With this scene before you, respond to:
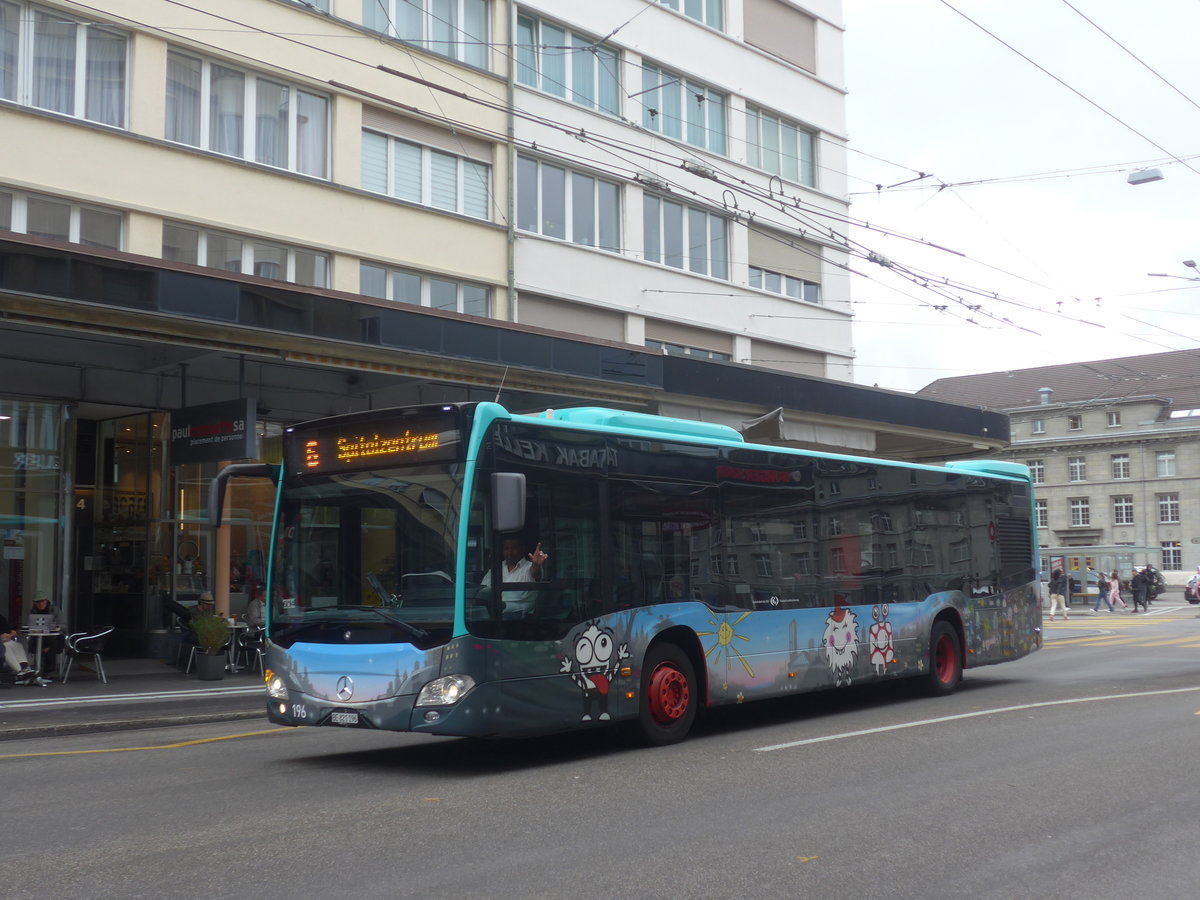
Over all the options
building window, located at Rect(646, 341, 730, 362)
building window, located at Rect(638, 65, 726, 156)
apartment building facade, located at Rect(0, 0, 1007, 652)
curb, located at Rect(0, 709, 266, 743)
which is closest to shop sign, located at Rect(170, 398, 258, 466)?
apartment building facade, located at Rect(0, 0, 1007, 652)

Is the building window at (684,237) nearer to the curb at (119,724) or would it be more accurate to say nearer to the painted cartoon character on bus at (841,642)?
the painted cartoon character on bus at (841,642)

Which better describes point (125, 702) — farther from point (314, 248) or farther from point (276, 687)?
point (314, 248)

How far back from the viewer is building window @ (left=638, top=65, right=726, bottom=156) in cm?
2878

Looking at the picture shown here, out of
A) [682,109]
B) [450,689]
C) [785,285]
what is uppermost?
[682,109]

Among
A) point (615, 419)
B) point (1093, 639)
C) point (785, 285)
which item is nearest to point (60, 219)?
point (615, 419)

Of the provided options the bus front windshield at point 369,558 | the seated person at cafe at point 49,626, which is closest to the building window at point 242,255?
the seated person at cafe at point 49,626

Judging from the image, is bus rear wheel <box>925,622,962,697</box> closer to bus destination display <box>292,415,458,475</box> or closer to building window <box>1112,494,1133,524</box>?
bus destination display <box>292,415,458,475</box>

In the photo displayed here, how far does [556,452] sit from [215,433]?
908cm

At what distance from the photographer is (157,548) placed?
2077 cm

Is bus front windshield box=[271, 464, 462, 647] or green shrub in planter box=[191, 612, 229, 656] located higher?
bus front windshield box=[271, 464, 462, 647]

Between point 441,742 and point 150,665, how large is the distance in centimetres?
1016

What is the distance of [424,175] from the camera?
2359 cm

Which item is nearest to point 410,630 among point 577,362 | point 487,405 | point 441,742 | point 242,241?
point 487,405

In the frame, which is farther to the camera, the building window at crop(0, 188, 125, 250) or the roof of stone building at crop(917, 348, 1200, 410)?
the roof of stone building at crop(917, 348, 1200, 410)
